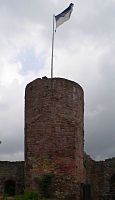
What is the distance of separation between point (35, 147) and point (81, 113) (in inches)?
126

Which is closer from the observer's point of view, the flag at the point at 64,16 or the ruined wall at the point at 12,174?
the flag at the point at 64,16

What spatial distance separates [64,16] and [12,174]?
11.2 meters

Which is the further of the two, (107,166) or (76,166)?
(107,166)

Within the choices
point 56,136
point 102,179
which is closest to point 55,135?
point 56,136

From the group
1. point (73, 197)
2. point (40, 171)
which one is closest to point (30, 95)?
point (40, 171)

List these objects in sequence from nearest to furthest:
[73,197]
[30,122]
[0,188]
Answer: [73,197], [30,122], [0,188]

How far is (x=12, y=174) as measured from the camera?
21.8 metres

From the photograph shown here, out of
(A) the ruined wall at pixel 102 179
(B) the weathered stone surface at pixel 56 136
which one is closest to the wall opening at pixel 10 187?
(A) the ruined wall at pixel 102 179

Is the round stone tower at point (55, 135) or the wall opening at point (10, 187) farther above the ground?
the round stone tower at point (55, 135)

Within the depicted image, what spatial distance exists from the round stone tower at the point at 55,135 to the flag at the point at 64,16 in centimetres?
366

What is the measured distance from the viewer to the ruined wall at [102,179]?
872 inches

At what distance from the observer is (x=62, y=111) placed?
52.3 feet

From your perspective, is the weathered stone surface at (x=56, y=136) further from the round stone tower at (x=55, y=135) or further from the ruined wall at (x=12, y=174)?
the ruined wall at (x=12, y=174)

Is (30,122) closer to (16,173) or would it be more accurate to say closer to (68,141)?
(68,141)
